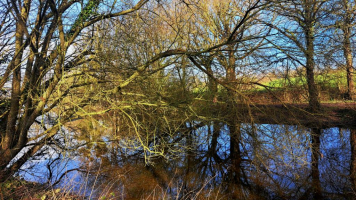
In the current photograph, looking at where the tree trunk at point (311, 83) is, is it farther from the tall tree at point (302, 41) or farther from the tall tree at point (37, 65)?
the tall tree at point (37, 65)

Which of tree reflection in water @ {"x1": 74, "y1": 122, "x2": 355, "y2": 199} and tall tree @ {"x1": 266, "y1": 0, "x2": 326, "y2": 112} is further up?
tall tree @ {"x1": 266, "y1": 0, "x2": 326, "y2": 112}

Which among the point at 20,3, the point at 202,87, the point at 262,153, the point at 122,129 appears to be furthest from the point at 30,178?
the point at 262,153

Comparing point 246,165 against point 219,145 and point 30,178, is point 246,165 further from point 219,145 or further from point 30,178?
point 30,178

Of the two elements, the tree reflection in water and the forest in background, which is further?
the tree reflection in water

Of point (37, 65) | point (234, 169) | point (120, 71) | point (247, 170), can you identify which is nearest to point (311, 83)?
point (247, 170)

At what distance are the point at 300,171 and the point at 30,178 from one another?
7.32 m

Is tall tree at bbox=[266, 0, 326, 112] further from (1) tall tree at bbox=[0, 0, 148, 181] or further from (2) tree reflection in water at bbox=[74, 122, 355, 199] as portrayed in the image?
(1) tall tree at bbox=[0, 0, 148, 181]

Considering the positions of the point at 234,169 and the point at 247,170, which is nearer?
the point at 247,170

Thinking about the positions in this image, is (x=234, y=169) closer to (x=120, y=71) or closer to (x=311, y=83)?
(x=311, y=83)

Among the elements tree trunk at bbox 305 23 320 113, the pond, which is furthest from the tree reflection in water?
tree trunk at bbox 305 23 320 113

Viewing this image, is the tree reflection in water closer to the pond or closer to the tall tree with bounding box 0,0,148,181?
the pond

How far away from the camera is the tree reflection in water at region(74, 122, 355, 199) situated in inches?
226

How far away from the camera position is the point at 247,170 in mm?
7434

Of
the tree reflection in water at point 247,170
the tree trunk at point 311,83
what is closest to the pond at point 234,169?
the tree reflection in water at point 247,170
